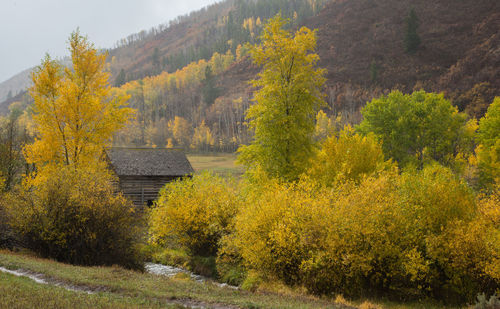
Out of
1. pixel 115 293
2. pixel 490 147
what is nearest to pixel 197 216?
pixel 115 293

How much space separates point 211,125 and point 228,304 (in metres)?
118

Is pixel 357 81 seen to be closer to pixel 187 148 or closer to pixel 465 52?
pixel 465 52

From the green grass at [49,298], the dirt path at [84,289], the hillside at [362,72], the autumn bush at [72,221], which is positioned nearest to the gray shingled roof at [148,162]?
the autumn bush at [72,221]

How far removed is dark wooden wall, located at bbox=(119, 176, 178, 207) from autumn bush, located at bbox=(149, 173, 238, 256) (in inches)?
525

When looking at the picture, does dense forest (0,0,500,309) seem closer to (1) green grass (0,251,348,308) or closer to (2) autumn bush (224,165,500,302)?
(2) autumn bush (224,165,500,302)

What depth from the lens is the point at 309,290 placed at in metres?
16.6

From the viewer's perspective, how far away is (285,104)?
24.0m

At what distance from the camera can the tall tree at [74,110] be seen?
24.2 m

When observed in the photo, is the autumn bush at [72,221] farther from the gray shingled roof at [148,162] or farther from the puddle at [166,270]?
the gray shingled roof at [148,162]

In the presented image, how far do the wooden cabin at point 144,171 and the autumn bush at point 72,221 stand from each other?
16452mm

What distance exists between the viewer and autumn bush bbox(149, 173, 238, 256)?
912 inches

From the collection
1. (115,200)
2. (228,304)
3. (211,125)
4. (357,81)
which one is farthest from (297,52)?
(211,125)

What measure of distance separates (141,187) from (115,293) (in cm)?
2609

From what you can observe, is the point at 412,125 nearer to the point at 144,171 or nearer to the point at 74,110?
the point at 144,171
